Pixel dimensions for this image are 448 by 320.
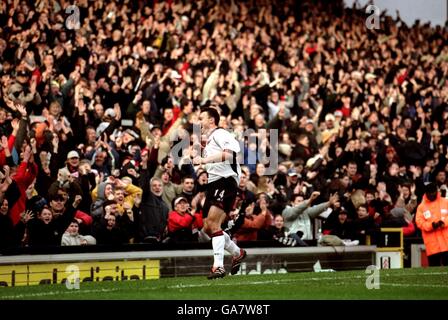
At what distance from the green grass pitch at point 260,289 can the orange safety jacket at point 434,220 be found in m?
3.09

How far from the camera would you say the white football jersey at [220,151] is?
13.9 meters

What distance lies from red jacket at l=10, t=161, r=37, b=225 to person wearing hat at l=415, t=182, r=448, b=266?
6.82m

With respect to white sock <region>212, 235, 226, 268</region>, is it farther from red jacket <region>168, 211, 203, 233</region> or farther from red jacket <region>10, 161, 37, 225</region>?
red jacket <region>168, 211, 203, 233</region>

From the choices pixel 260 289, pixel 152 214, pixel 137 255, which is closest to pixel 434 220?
pixel 152 214

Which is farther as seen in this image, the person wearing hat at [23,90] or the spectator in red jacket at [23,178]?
the person wearing hat at [23,90]

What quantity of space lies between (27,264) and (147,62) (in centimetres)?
1047

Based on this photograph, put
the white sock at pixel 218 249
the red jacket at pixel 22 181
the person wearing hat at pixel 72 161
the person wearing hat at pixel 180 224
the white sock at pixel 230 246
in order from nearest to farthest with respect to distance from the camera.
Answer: the white sock at pixel 218 249
the white sock at pixel 230 246
the red jacket at pixel 22 181
the person wearing hat at pixel 180 224
the person wearing hat at pixel 72 161

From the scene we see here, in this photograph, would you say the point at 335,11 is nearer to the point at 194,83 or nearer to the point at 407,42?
the point at 407,42

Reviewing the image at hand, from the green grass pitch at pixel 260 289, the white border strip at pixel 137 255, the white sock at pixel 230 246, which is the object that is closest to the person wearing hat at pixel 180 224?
the white border strip at pixel 137 255

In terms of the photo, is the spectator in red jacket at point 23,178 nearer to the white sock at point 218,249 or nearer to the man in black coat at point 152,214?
the man in black coat at point 152,214

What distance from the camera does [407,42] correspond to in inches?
1430

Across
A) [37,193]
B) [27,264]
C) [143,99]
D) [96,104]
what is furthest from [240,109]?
[27,264]

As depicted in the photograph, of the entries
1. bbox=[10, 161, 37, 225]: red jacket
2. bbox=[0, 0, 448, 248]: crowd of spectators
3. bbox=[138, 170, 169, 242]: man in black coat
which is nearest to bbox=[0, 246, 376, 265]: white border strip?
bbox=[0, 0, 448, 248]: crowd of spectators

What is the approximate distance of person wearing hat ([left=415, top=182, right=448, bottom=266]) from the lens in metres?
18.0
